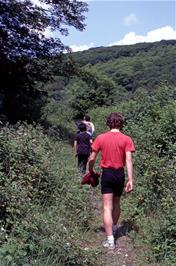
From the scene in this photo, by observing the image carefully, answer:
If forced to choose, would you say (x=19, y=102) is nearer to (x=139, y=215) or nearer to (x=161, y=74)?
(x=139, y=215)

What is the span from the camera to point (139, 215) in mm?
8180

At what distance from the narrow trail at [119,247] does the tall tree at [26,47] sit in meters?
12.1

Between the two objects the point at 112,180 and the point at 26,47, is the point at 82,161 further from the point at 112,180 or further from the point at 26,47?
the point at 26,47

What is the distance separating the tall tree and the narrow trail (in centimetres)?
1210

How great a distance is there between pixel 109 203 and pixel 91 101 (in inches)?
1235

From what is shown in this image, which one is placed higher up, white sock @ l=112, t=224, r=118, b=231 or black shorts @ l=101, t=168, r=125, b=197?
black shorts @ l=101, t=168, r=125, b=197

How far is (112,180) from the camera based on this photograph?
7020 mm

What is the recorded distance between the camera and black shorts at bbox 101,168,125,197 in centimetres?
702

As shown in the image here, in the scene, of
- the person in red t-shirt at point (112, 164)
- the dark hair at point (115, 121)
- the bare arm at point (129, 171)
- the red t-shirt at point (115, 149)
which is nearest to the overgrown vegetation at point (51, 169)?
the person in red t-shirt at point (112, 164)

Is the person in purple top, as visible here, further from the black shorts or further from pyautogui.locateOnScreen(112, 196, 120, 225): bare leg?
the black shorts

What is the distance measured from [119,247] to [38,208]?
127 cm

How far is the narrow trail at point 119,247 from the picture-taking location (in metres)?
6.52

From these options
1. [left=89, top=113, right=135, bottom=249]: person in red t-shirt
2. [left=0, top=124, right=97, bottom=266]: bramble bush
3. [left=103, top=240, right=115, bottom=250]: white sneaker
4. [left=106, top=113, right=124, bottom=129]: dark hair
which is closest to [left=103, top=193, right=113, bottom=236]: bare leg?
[left=89, top=113, right=135, bottom=249]: person in red t-shirt

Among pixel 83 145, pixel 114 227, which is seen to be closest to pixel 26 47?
pixel 83 145
